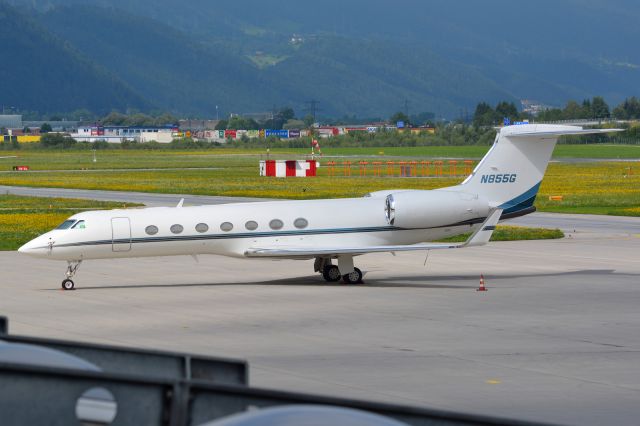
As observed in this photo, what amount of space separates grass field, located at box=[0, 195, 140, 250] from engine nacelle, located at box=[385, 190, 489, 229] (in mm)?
16374

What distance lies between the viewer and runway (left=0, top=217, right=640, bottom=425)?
18.4 meters

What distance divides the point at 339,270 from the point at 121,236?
560cm

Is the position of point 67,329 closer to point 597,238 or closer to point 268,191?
point 597,238

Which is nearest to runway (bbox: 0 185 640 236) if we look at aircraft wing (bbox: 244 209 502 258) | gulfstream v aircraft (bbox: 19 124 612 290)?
gulfstream v aircraft (bbox: 19 124 612 290)

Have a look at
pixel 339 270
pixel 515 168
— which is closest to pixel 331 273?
pixel 339 270

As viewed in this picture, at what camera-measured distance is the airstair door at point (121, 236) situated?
3109cm

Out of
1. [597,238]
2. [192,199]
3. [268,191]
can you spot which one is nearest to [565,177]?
[268,191]

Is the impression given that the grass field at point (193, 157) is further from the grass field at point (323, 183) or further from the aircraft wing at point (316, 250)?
the aircraft wing at point (316, 250)

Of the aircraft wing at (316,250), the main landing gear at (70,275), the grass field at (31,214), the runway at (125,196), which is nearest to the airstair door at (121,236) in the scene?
the main landing gear at (70,275)

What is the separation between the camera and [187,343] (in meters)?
22.9

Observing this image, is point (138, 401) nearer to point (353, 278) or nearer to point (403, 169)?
point (353, 278)

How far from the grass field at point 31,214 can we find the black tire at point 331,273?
47.4ft

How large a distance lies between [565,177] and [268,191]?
25.6 metres

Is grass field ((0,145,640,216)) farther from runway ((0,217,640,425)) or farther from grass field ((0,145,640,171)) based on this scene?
runway ((0,217,640,425))
